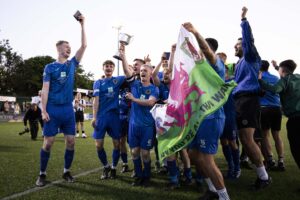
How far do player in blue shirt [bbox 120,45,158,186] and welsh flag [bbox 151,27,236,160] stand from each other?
1.45m

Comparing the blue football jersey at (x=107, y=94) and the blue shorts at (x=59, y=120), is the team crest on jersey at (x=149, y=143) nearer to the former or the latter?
the blue football jersey at (x=107, y=94)

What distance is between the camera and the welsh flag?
3.81 meters

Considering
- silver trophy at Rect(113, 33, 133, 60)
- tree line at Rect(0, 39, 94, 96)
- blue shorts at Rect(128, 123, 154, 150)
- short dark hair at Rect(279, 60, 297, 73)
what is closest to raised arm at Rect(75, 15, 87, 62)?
silver trophy at Rect(113, 33, 133, 60)

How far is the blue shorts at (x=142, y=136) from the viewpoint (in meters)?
5.80

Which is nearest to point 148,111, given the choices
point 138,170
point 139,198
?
point 138,170

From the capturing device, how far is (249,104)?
5.45 meters

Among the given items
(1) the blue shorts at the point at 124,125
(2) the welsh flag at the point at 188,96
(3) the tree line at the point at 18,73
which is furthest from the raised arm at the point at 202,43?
(3) the tree line at the point at 18,73

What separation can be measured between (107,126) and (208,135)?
Answer: 9.86 feet

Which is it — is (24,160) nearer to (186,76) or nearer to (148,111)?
(148,111)

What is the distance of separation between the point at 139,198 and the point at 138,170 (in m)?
1.17

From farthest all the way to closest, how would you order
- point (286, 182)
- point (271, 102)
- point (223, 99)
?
point (271, 102)
point (286, 182)
point (223, 99)

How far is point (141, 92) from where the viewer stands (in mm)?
6148

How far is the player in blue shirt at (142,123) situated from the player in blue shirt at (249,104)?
1595 millimetres

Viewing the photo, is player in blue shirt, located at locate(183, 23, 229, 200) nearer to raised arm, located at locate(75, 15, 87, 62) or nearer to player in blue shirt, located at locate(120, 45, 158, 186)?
player in blue shirt, located at locate(120, 45, 158, 186)
